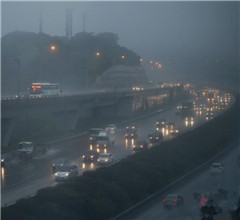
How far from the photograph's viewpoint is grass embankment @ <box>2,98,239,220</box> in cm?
1026

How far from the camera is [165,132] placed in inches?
1411

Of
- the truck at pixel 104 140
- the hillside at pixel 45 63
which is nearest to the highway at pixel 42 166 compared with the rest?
the truck at pixel 104 140

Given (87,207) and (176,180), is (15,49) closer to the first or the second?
(176,180)

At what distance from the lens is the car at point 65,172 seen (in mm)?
17019

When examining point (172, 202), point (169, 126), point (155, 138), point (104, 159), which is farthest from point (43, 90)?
point (172, 202)

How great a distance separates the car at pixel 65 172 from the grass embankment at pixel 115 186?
1.63m

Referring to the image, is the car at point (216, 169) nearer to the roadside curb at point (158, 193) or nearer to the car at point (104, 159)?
the roadside curb at point (158, 193)

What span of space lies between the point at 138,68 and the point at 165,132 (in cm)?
4768

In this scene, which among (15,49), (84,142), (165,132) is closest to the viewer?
(84,142)

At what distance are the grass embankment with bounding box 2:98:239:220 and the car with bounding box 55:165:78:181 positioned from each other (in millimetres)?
1631

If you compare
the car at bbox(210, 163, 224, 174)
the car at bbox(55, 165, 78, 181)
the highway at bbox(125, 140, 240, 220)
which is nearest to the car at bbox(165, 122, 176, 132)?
the highway at bbox(125, 140, 240, 220)

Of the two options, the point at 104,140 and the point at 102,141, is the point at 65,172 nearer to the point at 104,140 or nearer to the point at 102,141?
the point at 102,141

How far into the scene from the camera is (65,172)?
17281 millimetres

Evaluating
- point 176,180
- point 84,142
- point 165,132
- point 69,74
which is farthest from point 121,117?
point 176,180
